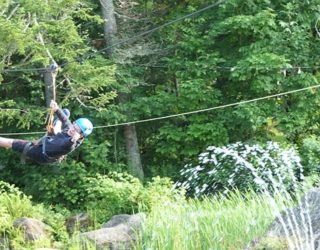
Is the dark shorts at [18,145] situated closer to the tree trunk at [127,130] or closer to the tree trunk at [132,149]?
the tree trunk at [127,130]

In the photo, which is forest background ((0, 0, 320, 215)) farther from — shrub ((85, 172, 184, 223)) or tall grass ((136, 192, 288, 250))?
tall grass ((136, 192, 288, 250))

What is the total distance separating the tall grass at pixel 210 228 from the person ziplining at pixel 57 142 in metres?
1.44

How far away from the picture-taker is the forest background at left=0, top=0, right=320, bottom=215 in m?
12.2

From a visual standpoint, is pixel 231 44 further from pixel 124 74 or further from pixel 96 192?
pixel 96 192

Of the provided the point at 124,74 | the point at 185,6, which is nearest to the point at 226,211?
the point at 124,74

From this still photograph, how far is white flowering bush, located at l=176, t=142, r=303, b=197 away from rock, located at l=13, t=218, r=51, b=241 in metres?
3.16

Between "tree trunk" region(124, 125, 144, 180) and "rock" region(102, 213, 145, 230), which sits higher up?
"tree trunk" region(124, 125, 144, 180)

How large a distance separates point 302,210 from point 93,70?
6.45 m

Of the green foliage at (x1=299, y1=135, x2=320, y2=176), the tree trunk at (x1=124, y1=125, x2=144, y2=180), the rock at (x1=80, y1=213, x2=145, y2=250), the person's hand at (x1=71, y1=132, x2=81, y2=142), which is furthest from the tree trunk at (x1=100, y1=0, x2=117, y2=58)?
the person's hand at (x1=71, y1=132, x2=81, y2=142)

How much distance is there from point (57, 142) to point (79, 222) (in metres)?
5.47

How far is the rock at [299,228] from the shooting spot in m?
4.65

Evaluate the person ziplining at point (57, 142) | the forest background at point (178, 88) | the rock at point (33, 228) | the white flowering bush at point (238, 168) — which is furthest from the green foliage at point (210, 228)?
the forest background at point (178, 88)

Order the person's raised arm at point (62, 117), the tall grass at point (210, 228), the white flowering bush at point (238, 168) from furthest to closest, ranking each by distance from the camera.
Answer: the white flowering bush at point (238, 168), the tall grass at point (210, 228), the person's raised arm at point (62, 117)

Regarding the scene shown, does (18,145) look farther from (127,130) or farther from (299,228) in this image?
(127,130)
